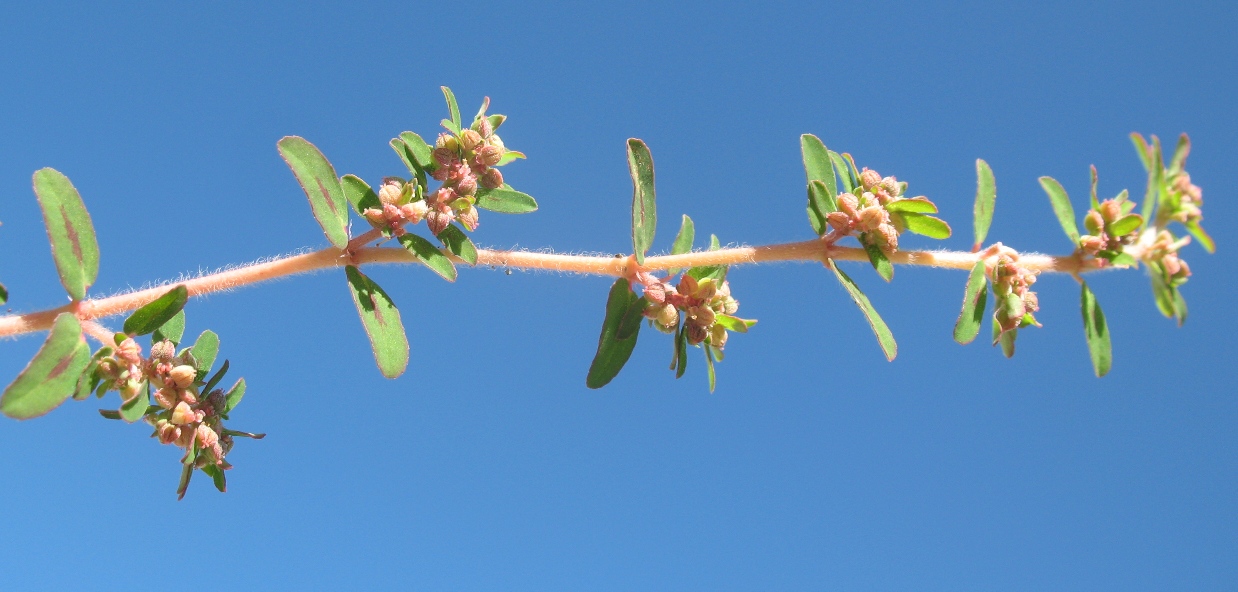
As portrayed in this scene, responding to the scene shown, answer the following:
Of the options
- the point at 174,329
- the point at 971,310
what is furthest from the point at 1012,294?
the point at 174,329

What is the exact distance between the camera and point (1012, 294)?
2926mm

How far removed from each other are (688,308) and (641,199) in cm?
42

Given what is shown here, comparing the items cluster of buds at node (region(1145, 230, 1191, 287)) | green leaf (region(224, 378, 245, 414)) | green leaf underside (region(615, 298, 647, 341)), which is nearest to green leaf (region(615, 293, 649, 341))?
green leaf underside (region(615, 298, 647, 341))

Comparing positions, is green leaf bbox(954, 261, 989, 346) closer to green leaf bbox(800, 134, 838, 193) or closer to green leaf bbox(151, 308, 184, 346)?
green leaf bbox(800, 134, 838, 193)

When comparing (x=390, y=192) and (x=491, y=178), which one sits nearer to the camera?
(x=390, y=192)

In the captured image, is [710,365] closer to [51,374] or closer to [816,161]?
[816,161]

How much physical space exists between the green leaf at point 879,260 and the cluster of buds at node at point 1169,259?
115 centimetres

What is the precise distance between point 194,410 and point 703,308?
166 cm

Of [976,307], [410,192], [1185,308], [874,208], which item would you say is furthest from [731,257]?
[1185,308]

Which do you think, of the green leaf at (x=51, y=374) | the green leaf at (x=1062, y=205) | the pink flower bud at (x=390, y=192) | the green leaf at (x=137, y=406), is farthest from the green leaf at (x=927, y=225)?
the green leaf at (x=51, y=374)

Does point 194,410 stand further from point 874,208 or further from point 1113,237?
point 1113,237

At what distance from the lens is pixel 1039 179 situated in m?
3.15

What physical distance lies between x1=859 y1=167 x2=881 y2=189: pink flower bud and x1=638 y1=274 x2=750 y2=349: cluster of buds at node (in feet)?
2.17

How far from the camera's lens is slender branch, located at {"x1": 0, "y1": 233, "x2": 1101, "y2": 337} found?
8.16 feet
